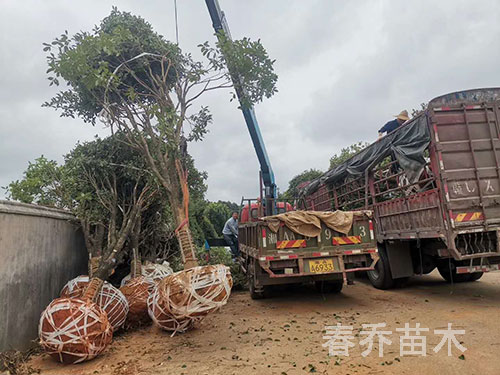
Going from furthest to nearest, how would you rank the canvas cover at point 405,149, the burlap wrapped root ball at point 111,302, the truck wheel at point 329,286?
1. the truck wheel at point 329,286
2. the canvas cover at point 405,149
3. the burlap wrapped root ball at point 111,302

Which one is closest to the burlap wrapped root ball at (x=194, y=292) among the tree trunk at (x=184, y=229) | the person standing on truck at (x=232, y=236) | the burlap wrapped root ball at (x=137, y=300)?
the tree trunk at (x=184, y=229)

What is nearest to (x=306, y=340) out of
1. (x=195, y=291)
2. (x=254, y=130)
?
(x=195, y=291)

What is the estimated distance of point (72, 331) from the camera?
3.41 metres

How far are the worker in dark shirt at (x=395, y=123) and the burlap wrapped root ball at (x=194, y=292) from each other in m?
5.11

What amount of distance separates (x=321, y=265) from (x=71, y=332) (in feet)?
12.3

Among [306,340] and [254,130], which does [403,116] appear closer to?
[254,130]

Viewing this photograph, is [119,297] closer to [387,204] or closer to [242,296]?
[242,296]

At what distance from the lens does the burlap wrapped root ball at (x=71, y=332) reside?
11.1 feet

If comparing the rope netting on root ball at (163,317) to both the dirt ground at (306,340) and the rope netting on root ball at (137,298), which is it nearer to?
the dirt ground at (306,340)

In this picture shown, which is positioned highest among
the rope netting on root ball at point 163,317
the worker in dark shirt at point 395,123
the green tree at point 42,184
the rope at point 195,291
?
the worker in dark shirt at point 395,123

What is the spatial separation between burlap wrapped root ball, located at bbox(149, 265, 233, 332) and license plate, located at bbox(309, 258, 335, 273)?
2038 mm

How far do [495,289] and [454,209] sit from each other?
8.88ft

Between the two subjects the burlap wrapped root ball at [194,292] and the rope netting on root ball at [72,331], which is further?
the burlap wrapped root ball at [194,292]

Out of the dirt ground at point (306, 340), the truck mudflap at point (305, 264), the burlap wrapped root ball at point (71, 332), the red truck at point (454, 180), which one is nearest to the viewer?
the dirt ground at point (306, 340)
